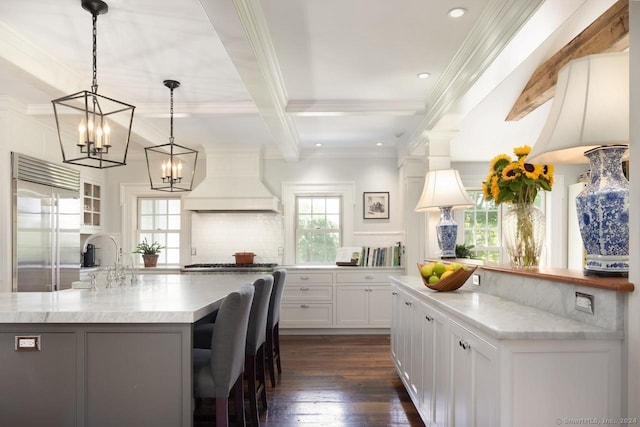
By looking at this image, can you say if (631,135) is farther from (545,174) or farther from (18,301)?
(18,301)

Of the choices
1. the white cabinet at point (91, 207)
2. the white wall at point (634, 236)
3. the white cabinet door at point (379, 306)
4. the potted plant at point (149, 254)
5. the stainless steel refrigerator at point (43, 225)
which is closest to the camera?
the white wall at point (634, 236)

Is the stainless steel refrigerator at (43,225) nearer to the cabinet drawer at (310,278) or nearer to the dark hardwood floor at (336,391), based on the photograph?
the dark hardwood floor at (336,391)

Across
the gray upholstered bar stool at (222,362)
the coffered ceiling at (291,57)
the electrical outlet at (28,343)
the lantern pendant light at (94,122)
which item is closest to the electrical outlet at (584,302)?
the coffered ceiling at (291,57)

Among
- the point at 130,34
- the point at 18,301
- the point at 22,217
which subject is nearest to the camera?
the point at 18,301

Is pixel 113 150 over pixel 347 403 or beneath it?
over

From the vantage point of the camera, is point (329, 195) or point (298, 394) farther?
point (329, 195)

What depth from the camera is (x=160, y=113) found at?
4285mm

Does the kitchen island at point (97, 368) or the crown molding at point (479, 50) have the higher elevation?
the crown molding at point (479, 50)

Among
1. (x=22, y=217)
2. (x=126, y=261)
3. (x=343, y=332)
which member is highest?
(x=22, y=217)

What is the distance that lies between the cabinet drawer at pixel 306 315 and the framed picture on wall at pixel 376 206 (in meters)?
1.44

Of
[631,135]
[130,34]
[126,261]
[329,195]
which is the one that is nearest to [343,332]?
[329,195]

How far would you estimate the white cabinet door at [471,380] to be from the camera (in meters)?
1.59

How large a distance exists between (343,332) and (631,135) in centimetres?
466

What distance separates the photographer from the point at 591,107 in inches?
62.5
